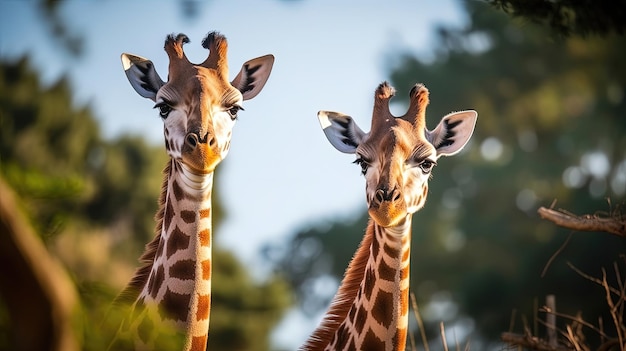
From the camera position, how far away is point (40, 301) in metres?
2.11

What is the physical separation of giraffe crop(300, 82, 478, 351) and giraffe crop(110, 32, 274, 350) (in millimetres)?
856

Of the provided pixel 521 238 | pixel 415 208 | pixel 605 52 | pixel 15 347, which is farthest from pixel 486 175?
pixel 15 347

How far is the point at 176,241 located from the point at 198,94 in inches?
33.8

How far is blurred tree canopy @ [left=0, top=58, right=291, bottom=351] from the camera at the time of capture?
74.8ft

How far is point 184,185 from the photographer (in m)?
6.08

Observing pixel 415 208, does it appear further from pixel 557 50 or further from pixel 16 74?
pixel 557 50

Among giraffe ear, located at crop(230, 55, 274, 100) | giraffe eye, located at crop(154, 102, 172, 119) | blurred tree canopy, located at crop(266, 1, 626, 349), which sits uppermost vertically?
giraffe ear, located at crop(230, 55, 274, 100)

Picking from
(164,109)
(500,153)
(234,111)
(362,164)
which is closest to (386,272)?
(362,164)

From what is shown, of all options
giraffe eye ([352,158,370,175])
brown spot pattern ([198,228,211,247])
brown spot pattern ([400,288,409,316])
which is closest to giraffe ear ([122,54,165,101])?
brown spot pattern ([198,228,211,247])

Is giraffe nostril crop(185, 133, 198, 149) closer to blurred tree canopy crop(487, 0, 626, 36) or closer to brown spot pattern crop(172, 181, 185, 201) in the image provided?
brown spot pattern crop(172, 181, 185, 201)

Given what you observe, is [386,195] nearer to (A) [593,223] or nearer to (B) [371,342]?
(B) [371,342]

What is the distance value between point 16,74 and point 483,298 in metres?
12.8

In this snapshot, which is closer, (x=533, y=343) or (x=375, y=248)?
(x=375, y=248)

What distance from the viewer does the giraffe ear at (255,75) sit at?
668 cm
